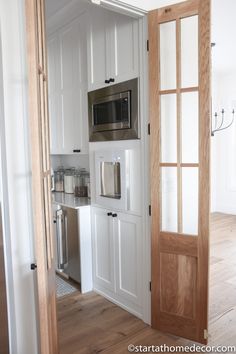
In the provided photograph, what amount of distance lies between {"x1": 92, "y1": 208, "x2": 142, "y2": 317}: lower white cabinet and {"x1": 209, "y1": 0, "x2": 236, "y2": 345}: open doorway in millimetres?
687

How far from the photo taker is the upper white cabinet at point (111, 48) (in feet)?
7.94

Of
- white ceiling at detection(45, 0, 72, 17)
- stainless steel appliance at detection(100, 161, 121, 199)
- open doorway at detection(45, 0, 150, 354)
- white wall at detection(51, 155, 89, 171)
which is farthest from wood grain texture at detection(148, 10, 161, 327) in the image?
white wall at detection(51, 155, 89, 171)

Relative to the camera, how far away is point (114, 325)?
8.09 ft

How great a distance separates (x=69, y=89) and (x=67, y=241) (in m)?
1.64

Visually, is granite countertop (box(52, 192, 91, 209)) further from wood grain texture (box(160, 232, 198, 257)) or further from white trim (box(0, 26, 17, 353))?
white trim (box(0, 26, 17, 353))

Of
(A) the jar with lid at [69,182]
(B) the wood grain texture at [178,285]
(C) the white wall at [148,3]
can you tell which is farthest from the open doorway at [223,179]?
(A) the jar with lid at [69,182]

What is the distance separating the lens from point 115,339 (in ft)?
7.49

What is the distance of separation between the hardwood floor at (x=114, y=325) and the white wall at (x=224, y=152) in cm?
312

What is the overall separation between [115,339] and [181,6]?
238cm

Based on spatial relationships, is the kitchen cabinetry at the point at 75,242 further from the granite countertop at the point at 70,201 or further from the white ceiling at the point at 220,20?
the white ceiling at the point at 220,20

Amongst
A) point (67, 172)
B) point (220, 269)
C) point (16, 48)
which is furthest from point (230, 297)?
point (16, 48)

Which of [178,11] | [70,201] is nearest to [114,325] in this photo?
[70,201]

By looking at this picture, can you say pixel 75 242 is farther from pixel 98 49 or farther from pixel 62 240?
pixel 98 49

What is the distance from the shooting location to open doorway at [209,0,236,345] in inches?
107
